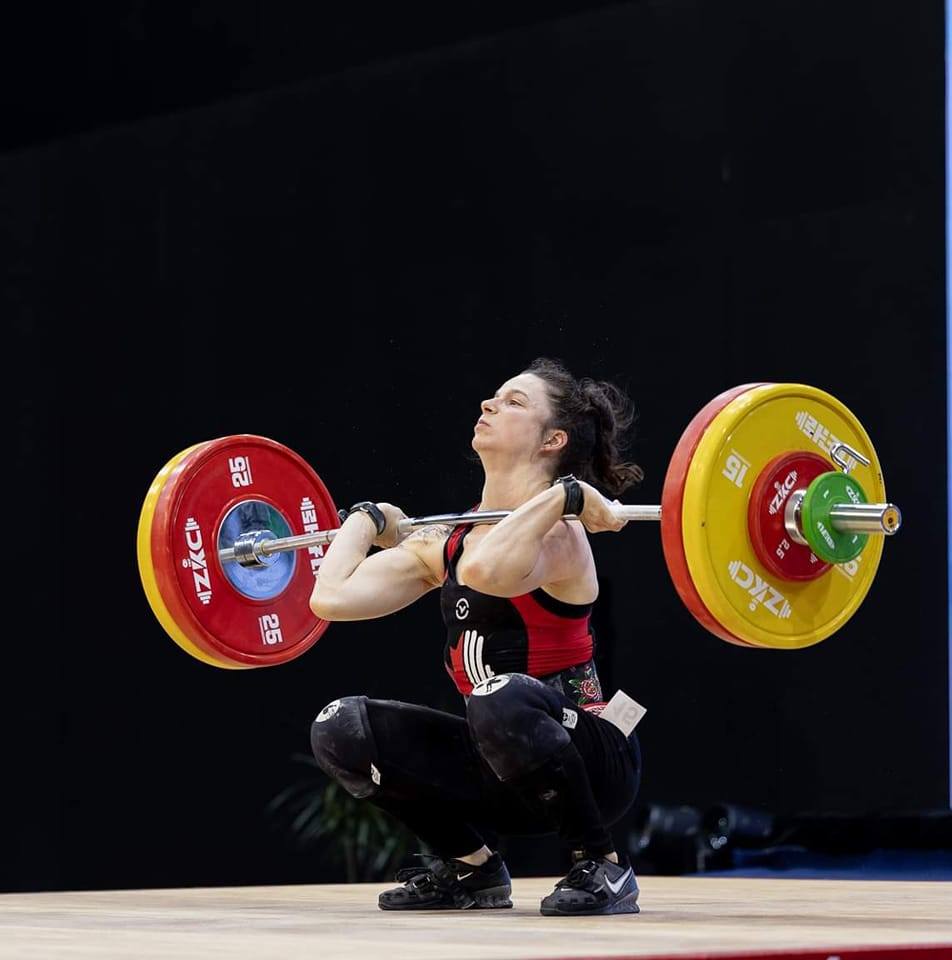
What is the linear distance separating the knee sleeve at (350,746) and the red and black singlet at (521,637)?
0.20 meters

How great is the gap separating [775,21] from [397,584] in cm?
290

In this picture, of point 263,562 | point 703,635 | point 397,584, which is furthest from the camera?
point 703,635

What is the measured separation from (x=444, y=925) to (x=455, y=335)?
3416 millimetres

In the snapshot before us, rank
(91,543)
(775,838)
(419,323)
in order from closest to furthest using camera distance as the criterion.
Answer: (775,838)
(419,323)
(91,543)

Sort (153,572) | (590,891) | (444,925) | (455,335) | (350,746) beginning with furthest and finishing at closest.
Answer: (455,335) < (153,572) < (350,746) < (590,891) < (444,925)

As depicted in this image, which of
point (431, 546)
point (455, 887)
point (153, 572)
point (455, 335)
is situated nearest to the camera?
point (455, 887)

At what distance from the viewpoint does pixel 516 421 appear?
313 cm

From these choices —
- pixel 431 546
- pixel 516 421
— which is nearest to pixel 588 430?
pixel 516 421

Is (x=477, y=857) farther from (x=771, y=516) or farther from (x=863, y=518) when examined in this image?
(x=863, y=518)

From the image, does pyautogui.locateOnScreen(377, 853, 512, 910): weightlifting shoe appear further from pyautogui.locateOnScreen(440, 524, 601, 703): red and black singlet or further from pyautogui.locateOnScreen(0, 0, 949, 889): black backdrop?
pyautogui.locateOnScreen(0, 0, 949, 889): black backdrop

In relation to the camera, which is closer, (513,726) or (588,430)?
(513,726)

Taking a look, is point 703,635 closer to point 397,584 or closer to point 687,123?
point 687,123

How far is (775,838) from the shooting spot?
506 centimetres

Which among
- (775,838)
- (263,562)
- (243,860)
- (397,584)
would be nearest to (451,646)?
(397,584)
